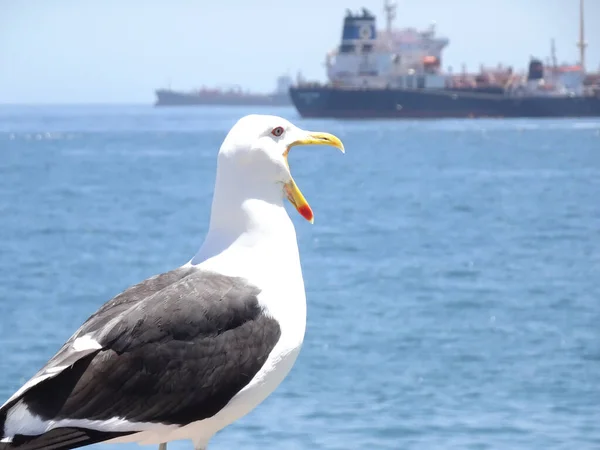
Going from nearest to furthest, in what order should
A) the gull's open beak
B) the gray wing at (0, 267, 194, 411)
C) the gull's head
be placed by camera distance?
1. the gray wing at (0, 267, 194, 411)
2. the gull's head
3. the gull's open beak

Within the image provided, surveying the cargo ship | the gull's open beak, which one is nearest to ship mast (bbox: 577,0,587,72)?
the cargo ship

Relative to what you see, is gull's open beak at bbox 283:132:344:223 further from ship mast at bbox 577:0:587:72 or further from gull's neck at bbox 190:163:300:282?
ship mast at bbox 577:0:587:72

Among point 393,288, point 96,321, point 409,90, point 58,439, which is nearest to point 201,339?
point 96,321

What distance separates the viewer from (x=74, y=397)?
513cm

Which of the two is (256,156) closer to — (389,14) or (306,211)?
(306,211)

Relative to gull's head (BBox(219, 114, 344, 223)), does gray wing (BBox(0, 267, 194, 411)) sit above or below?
below

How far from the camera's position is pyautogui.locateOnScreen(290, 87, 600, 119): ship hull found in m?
112

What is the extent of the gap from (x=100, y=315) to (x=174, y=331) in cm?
36

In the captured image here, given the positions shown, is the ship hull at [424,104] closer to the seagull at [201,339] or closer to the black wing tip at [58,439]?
the seagull at [201,339]

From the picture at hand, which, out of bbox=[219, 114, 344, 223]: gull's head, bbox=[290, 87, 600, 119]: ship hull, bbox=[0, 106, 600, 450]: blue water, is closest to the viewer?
bbox=[219, 114, 344, 223]: gull's head

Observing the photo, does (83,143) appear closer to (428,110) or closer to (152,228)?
(428,110)

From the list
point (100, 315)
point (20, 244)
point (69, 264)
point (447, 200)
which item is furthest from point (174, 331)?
point (447, 200)

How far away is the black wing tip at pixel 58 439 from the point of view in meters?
4.97

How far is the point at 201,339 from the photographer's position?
542cm
